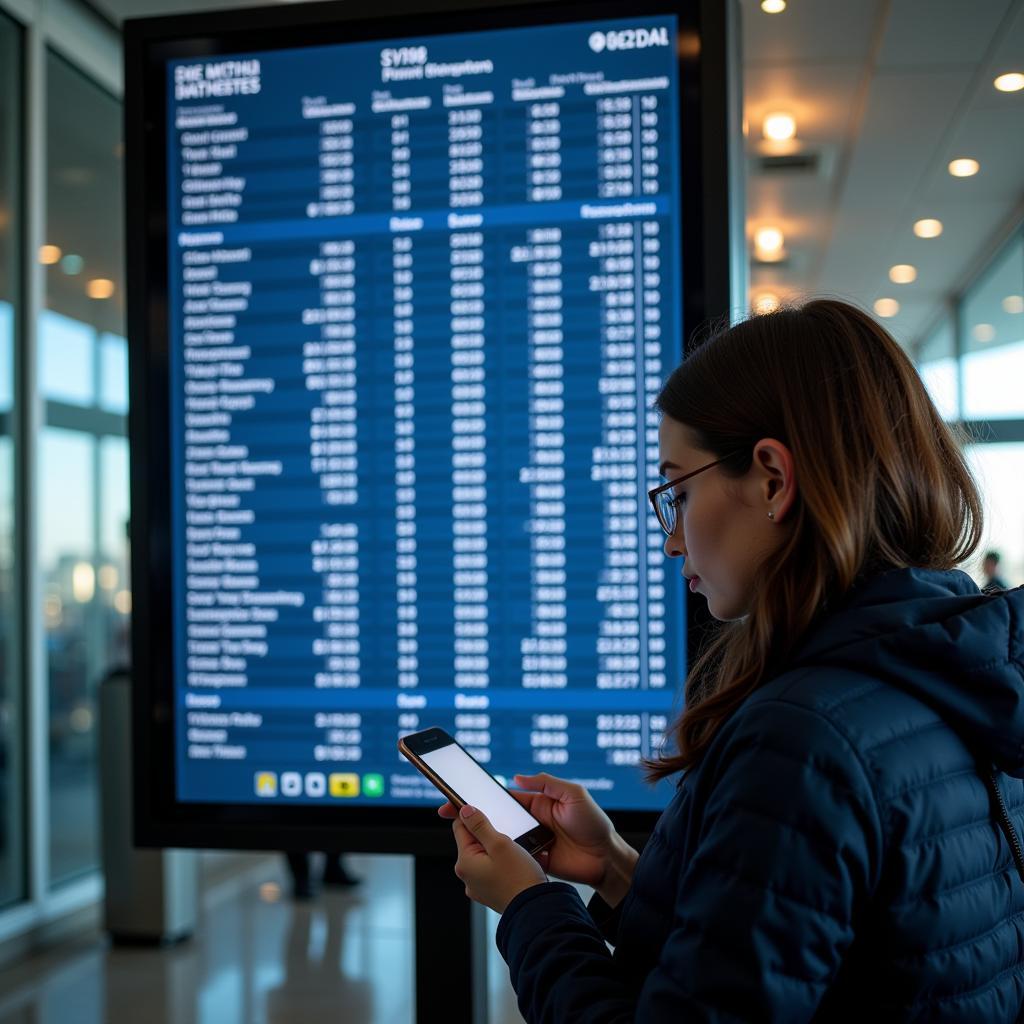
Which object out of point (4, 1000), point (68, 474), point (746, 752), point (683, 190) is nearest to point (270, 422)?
point (683, 190)

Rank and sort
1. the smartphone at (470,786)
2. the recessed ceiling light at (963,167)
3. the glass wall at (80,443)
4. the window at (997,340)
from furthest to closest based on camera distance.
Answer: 1. the window at (997,340)
2. the recessed ceiling light at (963,167)
3. the glass wall at (80,443)
4. the smartphone at (470,786)

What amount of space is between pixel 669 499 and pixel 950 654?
1.18ft

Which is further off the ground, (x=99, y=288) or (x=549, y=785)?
(x=99, y=288)

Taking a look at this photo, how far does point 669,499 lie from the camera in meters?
1.11

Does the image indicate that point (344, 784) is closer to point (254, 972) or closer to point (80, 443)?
point (254, 972)

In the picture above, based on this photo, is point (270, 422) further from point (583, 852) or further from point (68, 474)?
point (68, 474)

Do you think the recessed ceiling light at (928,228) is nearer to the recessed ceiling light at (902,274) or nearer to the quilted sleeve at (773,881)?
the recessed ceiling light at (902,274)

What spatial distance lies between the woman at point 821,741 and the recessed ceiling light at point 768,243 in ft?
23.0

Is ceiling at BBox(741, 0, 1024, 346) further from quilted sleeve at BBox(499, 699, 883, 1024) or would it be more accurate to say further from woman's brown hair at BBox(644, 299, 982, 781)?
quilted sleeve at BBox(499, 699, 883, 1024)

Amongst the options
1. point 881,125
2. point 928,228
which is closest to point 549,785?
point 881,125

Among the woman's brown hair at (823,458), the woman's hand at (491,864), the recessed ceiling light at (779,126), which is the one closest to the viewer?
the woman's brown hair at (823,458)

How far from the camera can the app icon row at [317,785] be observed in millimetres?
1579

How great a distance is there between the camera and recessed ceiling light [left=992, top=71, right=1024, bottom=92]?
509 cm

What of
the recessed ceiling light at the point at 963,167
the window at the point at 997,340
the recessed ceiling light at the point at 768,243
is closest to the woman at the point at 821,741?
the recessed ceiling light at the point at 963,167
